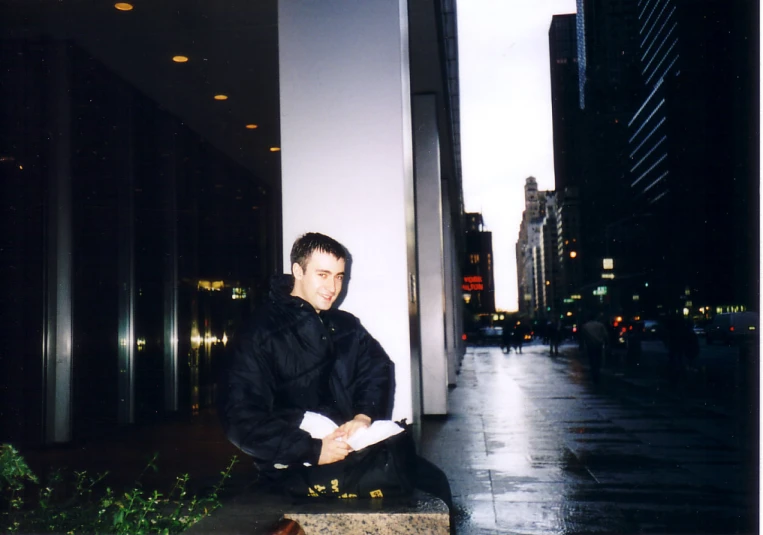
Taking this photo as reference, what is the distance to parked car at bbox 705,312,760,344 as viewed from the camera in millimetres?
36013

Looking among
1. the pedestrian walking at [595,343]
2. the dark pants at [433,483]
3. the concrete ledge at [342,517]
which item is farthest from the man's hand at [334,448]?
the pedestrian walking at [595,343]

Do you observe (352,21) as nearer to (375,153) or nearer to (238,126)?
(375,153)

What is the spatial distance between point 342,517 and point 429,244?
33.6 ft

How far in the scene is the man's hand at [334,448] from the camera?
9.50 ft

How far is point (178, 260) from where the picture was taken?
1257 cm

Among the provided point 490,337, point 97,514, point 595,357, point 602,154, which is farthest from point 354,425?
point 602,154

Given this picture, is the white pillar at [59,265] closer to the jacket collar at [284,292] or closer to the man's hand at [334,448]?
the jacket collar at [284,292]

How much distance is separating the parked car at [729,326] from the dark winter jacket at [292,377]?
Answer: 35.6 metres

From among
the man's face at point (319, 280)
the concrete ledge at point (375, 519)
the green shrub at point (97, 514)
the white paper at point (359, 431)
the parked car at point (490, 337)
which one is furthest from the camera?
the parked car at point (490, 337)

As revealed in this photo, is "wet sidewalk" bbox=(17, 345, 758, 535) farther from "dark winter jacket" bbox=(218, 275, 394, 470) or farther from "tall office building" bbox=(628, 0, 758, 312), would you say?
"tall office building" bbox=(628, 0, 758, 312)

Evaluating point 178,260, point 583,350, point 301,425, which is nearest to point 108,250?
point 178,260

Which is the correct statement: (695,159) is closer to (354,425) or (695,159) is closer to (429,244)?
(429,244)

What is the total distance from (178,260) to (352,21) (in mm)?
8936

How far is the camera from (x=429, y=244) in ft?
42.4
